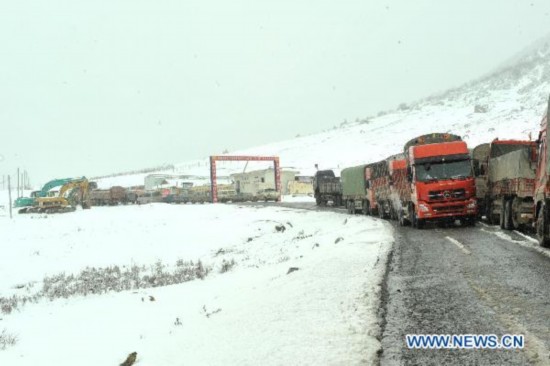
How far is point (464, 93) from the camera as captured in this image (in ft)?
516

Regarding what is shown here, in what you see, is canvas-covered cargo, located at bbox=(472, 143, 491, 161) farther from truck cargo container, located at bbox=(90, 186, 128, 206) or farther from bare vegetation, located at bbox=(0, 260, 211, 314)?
truck cargo container, located at bbox=(90, 186, 128, 206)

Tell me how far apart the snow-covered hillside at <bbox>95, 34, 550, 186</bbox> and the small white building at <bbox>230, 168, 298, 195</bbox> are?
14698mm

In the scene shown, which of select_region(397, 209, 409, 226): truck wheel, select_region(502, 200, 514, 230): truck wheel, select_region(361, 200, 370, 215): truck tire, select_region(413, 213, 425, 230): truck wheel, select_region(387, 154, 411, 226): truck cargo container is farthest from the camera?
select_region(361, 200, 370, 215): truck tire

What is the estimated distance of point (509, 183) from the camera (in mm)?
18000

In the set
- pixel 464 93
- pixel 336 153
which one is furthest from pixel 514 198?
pixel 464 93

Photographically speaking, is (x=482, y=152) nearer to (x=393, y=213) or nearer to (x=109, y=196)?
(x=393, y=213)

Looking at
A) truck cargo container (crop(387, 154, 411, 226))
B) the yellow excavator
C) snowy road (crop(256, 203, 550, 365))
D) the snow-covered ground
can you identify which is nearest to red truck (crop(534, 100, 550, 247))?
snowy road (crop(256, 203, 550, 365))

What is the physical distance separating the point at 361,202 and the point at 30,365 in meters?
28.2

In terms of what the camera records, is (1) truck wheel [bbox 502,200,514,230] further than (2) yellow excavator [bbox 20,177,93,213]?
No

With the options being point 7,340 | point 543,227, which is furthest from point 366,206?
point 7,340

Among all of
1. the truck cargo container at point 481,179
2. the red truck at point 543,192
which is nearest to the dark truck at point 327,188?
the truck cargo container at point 481,179

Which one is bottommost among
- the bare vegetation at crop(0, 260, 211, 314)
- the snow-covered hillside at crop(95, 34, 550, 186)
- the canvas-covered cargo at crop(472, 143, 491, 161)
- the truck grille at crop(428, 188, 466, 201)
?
the bare vegetation at crop(0, 260, 211, 314)
